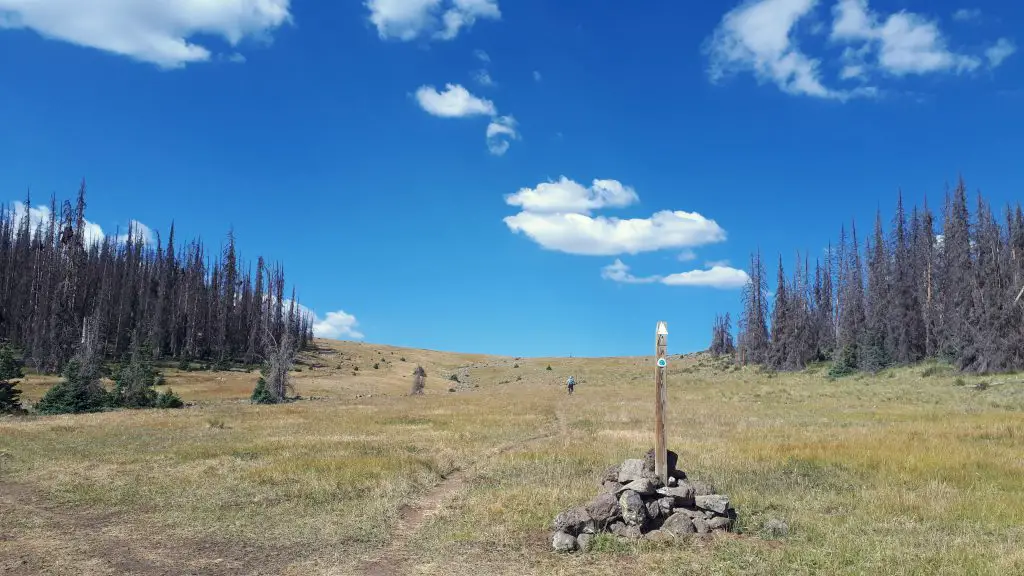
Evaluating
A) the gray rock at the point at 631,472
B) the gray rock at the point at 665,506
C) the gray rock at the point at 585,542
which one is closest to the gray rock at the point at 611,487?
the gray rock at the point at 631,472

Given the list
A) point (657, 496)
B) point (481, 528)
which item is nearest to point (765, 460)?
point (657, 496)

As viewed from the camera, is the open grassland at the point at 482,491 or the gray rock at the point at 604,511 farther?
the gray rock at the point at 604,511

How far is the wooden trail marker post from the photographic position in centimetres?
1177

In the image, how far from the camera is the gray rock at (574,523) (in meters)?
10.3

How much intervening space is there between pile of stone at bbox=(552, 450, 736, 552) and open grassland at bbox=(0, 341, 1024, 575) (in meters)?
0.39

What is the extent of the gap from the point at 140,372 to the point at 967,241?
80529 millimetres

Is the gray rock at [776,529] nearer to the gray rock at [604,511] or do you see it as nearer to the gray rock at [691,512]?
the gray rock at [691,512]

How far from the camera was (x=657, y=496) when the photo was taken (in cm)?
1120

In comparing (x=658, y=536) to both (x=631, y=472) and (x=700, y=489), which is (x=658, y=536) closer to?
(x=631, y=472)

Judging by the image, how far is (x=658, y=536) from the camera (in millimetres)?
10391

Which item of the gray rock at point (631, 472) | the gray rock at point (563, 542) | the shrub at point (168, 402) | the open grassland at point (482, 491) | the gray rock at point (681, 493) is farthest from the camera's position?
the shrub at point (168, 402)

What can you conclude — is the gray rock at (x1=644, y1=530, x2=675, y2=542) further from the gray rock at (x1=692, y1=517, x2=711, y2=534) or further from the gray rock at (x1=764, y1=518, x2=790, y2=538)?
the gray rock at (x1=764, y1=518, x2=790, y2=538)

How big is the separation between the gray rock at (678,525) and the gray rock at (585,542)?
1355 millimetres

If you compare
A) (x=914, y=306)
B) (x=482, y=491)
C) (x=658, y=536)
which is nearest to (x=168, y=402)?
(x=482, y=491)
